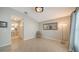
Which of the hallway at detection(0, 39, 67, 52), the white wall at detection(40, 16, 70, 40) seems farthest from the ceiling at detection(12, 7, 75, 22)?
the hallway at detection(0, 39, 67, 52)

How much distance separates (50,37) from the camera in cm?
686

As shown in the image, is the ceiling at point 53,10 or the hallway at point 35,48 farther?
the ceiling at point 53,10

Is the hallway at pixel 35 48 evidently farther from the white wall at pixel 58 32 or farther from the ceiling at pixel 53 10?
the ceiling at pixel 53 10

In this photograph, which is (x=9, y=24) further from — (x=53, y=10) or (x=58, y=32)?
(x=58, y=32)

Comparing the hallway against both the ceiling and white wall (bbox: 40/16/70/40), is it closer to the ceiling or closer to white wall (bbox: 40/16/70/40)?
white wall (bbox: 40/16/70/40)

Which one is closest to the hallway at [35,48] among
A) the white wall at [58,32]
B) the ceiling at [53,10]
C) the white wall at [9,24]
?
the white wall at [9,24]

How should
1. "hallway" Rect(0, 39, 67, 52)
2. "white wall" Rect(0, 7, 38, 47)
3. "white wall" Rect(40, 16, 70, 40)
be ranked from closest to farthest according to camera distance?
"hallway" Rect(0, 39, 67, 52)
"white wall" Rect(0, 7, 38, 47)
"white wall" Rect(40, 16, 70, 40)

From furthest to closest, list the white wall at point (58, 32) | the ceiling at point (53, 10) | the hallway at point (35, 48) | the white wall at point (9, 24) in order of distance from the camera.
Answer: the white wall at point (58, 32) < the white wall at point (9, 24) < the ceiling at point (53, 10) < the hallway at point (35, 48)

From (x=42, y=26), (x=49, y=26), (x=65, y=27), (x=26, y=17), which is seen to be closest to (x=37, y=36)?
(x=42, y=26)

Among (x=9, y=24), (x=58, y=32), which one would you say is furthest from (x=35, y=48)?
(x=58, y=32)

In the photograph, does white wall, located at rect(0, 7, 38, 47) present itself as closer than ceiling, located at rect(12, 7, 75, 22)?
No

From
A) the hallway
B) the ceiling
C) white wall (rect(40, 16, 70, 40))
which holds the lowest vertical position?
the hallway
